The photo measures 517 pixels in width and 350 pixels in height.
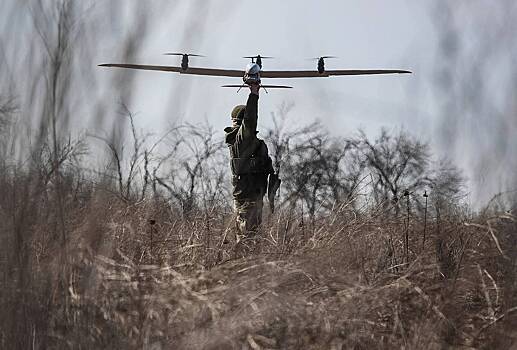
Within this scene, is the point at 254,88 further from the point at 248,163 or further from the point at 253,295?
the point at 253,295

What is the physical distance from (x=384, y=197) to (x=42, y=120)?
2399 mm

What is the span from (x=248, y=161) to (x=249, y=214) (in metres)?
0.57

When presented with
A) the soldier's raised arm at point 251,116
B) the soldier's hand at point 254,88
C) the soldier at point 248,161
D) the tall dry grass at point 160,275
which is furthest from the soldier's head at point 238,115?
the tall dry grass at point 160,275

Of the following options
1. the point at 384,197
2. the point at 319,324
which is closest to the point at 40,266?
the point at 319,324

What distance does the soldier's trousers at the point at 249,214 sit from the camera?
5.44 meters

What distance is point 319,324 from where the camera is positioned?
8.32 feet

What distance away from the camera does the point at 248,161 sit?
6078mm

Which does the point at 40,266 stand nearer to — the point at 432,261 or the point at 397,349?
the point at 397,349

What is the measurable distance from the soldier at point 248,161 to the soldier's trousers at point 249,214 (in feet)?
0.05

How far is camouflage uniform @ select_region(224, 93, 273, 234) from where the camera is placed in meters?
5.91

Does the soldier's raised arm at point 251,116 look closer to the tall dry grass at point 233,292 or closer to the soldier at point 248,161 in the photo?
the soldier at point 248,161

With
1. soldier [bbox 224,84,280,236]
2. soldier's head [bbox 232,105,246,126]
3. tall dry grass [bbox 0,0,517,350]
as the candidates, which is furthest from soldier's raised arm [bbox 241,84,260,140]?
tall dry grass [bbox 0,0,517,350]

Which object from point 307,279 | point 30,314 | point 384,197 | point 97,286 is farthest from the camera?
point 384,197

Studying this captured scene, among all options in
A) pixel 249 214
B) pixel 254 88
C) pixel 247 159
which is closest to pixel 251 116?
pixel 254 88
